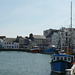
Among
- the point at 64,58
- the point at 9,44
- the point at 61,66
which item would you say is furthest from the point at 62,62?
the point at 9,44

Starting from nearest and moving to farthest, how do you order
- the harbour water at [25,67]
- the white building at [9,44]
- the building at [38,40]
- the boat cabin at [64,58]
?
the boat cabin at [64,58] → the harbour water at [25,67] → the white building at [9,44] → the building at [38,40]

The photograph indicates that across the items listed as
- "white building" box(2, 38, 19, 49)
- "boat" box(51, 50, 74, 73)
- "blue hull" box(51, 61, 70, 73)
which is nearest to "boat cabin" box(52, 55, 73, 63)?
"boat" box(51, 50, 74, 73)

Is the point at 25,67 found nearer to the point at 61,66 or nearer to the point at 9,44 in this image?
the point at 61,66

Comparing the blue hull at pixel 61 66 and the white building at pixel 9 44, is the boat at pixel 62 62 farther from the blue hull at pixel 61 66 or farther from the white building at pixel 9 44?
the white building at pixel 9 44

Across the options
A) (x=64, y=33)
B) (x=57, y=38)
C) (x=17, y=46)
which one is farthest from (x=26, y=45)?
(x=64, y=33)

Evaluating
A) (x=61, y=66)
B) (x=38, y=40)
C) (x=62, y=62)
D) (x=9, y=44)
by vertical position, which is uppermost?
(x=38, y=40)

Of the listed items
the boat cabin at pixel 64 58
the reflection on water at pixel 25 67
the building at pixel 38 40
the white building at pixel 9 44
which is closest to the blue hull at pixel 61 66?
the boat cabin at pixel 64 58

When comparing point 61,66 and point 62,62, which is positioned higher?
point 62,62

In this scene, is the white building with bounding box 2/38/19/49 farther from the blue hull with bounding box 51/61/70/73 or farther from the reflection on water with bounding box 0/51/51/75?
the blue hull with bounding box 51/61/70/73

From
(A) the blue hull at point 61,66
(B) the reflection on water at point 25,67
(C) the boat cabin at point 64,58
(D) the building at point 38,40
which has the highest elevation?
(D) the building at point 38,40

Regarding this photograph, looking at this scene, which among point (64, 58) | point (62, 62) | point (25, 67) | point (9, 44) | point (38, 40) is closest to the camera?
point (62, 62)

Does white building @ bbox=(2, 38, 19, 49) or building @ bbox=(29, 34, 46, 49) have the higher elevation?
building @ bbox=(29, 34, 46, 49)

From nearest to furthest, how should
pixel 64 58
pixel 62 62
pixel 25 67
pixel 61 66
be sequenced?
pixel 61 66, pixel 62 62, pixel 64 58, pixel 25 67

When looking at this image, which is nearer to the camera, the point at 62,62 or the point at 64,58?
the point at 62,62
